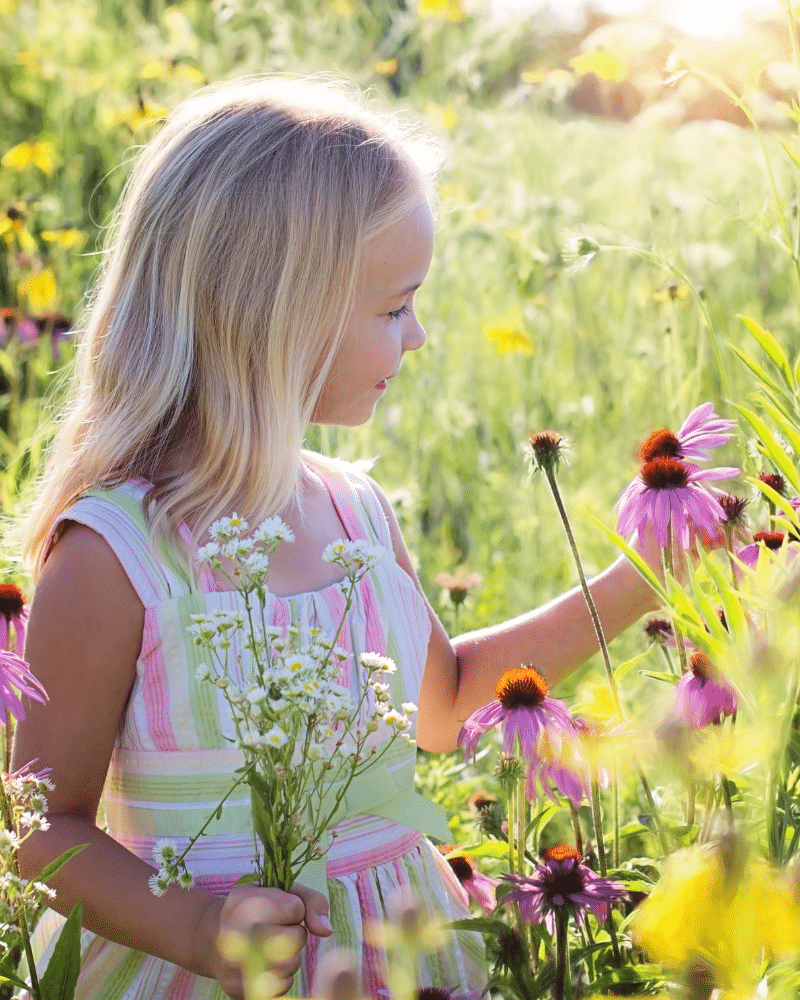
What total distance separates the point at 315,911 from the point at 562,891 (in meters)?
0.16

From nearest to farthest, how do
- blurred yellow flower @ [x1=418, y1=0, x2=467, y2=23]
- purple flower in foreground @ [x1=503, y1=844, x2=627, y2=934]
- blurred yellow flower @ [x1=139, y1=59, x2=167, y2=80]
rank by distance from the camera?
1. purple flower in foreground @ [x1=503, y1=844, x2=627, y2=934]
2. blurred yellow flower @ [x1=139, y1=59, x2=167, y2=80]
3. blurred yellow flower @ [x1=418, y1=0, x2=467, y2=23]

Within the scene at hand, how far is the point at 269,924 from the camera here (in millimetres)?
680

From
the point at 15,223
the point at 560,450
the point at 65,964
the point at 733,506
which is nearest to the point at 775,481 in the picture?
the point at 733,506

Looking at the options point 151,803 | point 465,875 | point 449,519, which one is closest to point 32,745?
point 151,803

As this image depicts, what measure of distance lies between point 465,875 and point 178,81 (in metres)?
2.11

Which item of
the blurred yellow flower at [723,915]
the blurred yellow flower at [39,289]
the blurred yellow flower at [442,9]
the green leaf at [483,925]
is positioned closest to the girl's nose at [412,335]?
the green leaf at [483,925]

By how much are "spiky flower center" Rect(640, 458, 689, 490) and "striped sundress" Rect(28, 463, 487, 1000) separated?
281mm

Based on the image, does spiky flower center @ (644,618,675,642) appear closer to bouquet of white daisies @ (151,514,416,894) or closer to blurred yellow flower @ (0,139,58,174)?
bouquet of white daisies @ (151,514,416,894)

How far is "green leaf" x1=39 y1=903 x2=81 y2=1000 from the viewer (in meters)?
0.68

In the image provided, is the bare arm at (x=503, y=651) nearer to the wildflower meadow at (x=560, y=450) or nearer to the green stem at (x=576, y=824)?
the wildflower meadow at (x=560, y=450)

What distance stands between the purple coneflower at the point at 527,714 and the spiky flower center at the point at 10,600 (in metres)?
0.39

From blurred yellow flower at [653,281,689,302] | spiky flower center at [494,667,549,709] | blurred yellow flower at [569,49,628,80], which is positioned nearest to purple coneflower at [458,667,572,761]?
spiky flower center at [494,667,549,709]

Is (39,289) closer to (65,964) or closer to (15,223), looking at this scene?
(15,223)

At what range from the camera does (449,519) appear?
7.04 feet
